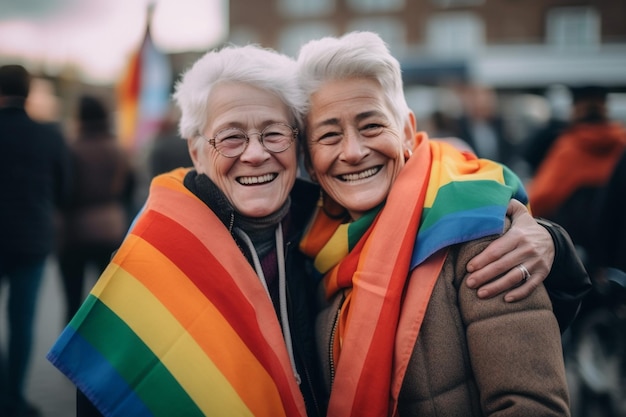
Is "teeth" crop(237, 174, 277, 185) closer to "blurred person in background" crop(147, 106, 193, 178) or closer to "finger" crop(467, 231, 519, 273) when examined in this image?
"finger" crop(467, 231, 519, 273)

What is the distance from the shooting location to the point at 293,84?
2.25 meters

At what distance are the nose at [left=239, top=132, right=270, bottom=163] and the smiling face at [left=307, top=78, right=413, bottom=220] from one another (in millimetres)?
185

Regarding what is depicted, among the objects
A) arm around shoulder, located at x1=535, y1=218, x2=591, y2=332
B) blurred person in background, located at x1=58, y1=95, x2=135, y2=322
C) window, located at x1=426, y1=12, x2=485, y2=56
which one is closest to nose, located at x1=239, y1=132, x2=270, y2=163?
arm around shoulder, located at x1=535, y1=218, x2=591, y2=332

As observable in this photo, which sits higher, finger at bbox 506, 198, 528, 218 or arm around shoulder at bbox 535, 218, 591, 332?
finger at bbox 506, 198, 528, 218

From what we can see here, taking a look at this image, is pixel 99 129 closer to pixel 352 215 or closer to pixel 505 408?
pixel 352 215

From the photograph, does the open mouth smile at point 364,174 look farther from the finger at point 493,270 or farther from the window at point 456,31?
the window at point 456,31

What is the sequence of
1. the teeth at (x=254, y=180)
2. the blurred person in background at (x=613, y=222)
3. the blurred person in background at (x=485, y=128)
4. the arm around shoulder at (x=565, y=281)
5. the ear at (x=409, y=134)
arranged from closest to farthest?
the arm around shoulder at (x=565, y=281) < the teeth at (x=254, y=180) < the ear at (x=409, y=134) < the blurred person in background at (x=613, y=222) < the blurred person in background at (x=485, y=128)

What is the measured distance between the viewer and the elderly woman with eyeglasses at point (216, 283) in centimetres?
191

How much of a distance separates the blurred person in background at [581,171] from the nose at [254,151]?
130 inches

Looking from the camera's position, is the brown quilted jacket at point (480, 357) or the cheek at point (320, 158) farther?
the cheek at point (320, 158)

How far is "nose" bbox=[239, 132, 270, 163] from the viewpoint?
2197mm

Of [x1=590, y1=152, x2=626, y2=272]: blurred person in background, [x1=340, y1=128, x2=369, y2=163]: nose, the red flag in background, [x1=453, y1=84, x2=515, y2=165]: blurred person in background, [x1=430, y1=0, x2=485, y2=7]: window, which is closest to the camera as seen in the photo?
[x1=340, y1=128, x2=369, y2=163]: nose

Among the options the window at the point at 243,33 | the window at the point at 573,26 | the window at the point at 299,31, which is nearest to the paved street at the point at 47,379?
the window at the point at 573,26

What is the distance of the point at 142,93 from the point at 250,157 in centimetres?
735
